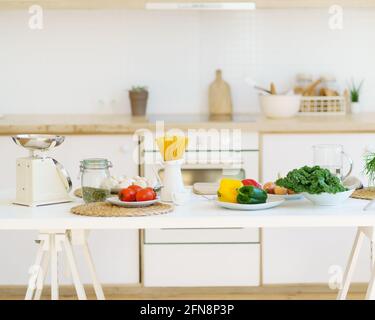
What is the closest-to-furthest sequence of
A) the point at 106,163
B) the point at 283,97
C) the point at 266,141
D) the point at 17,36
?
the point at 106,163
the point at 266,141
the point at 283,97
the point at 17,36

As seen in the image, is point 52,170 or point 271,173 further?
point 271,173

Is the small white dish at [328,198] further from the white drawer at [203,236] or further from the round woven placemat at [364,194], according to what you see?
the white drawer at [203,236]

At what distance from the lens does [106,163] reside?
2801 mm

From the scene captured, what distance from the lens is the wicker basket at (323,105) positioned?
4.88 meters

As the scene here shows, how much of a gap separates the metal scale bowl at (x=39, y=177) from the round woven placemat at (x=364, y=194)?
105cm

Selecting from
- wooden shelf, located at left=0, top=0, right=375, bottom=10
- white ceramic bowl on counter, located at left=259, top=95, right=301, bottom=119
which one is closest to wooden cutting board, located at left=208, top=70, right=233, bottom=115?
white ceramic bowl on counter, located at left=259, top=95, right=301, bottom=119

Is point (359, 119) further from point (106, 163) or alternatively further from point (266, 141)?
point (106, 163)

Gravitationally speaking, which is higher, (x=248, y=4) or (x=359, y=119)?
(x=248, y=4)

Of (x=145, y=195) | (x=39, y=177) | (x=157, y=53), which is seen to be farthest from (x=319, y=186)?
(x=157, y=53)

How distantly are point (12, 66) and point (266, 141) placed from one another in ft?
5.75

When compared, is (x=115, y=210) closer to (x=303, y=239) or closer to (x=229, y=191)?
(x=229, y=191)

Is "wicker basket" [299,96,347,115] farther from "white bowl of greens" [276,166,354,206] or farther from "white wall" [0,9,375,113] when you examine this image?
"white bowl of greens" [276,166,354,206]

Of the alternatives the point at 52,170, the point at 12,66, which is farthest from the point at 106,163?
the point at 12,66

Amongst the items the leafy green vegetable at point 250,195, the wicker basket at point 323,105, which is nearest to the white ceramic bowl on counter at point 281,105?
the wicker basket at point 323,105
